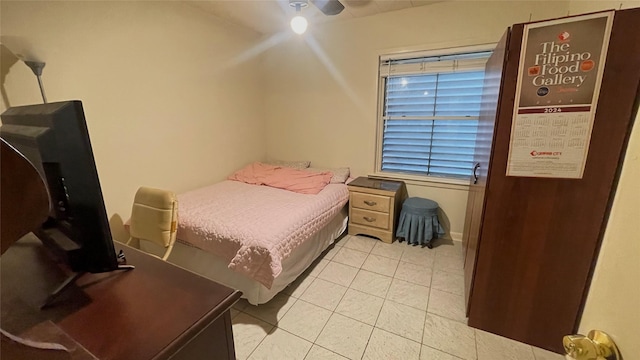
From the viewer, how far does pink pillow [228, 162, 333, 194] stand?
2.74 meters

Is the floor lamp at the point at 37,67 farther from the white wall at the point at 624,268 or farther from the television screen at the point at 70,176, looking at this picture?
the white wall at the point at 624,268

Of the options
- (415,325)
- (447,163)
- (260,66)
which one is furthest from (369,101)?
(415,325)

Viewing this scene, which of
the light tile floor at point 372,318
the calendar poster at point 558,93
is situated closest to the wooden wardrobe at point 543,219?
the calendar poster at point 558,93

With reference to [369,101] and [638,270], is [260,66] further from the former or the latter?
[638,270]

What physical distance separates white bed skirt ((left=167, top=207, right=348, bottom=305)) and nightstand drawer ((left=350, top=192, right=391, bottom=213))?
2.25 feet

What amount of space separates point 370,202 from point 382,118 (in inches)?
38.4

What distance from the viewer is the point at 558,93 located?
1.23 m

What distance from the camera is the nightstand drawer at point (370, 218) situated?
109 inches

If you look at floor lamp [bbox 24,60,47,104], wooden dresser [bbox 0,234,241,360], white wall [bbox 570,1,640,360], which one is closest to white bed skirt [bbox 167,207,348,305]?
wooden dresser [bbox 0,234,241,360]

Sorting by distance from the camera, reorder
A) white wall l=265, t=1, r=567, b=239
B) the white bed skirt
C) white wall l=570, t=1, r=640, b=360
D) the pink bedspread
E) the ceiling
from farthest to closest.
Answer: the ceiling < white wall l=265, t=1, r=567, b=239 < the white bed skirt < the pink bedspread < white wall l=570, t=1, r=640, b=360

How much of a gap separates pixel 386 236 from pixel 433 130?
1.23m

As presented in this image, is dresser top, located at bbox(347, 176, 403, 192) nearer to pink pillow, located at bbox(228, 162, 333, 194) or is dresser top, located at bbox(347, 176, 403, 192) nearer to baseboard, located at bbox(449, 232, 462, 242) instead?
pink pillow, located at bbox(228, 162, 333, 194)

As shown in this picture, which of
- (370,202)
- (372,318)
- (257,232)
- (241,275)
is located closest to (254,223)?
(257,232)

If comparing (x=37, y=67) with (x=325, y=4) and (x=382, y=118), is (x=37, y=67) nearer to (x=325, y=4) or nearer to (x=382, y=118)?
(x=325, y=4)
